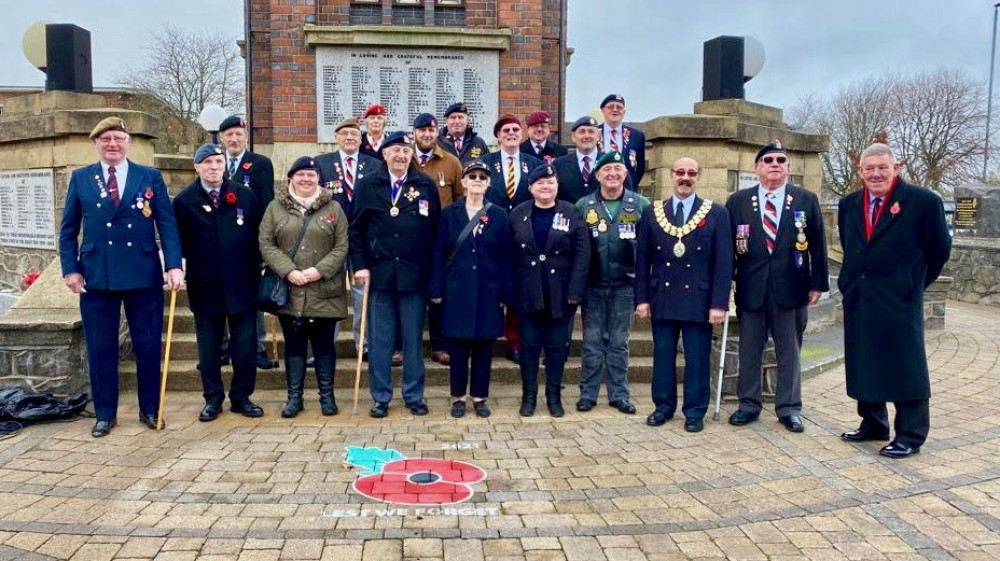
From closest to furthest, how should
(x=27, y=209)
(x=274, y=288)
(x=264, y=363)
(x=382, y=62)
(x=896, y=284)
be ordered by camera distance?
1. (x=896, y=284)
2. (x=274, y=288)
3. (x=264, y=363)
4. (x=27, y=209)
5. (x=382, y=62)

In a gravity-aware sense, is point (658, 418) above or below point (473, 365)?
below

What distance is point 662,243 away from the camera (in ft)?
16.7

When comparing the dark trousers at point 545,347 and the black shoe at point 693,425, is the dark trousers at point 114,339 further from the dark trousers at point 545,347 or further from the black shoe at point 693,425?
the black shoe at point 693,425

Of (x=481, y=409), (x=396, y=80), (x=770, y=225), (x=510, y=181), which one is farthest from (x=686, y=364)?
(x=396, y=80)

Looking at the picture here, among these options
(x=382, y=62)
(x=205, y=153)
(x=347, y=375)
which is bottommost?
(x=347, y=375)

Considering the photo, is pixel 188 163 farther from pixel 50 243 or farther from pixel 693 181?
pixel 693 181

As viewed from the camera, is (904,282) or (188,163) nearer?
(904,282)

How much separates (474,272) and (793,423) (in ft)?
7.88

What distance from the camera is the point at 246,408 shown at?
525cm

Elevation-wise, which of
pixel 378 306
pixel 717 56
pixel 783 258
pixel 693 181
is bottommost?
pixel 378 306

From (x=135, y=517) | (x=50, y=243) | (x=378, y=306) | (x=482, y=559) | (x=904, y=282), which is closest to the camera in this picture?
(x=482, y=559)

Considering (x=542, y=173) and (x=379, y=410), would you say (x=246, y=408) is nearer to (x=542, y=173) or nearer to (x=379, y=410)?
(x=379, y=410)

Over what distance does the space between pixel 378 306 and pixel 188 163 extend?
14.6 ft

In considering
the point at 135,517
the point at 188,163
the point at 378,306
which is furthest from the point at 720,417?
the point at 188,163
